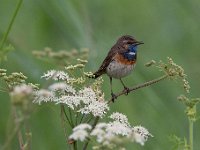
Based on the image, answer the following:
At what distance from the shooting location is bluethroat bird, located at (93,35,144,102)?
5.24 metres

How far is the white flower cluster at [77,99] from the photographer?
3029mm

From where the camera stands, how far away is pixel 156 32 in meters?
6.48

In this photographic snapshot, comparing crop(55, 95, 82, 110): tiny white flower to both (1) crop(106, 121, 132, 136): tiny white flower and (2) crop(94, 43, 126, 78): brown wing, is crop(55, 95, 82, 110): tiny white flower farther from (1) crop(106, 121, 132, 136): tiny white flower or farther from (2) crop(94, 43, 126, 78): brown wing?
(2) crop(94, 43, 126, 78): brown wing

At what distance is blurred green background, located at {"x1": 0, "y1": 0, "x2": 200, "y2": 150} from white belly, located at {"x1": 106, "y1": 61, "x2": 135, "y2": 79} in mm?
81

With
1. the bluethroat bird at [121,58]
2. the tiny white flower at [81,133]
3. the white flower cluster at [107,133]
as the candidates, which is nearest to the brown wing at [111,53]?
the bluethroat bird at [121,58]

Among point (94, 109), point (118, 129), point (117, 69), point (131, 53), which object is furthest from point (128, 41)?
point (118, 129)

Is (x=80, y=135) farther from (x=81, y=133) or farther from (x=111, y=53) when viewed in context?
(x=111, y=53)

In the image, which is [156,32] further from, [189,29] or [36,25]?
[36,25]

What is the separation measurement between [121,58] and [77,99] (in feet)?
8.08

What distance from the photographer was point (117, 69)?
5355 millimetres

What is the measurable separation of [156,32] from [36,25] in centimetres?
124

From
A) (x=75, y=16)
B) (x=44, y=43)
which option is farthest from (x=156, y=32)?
(x=75, y=16)

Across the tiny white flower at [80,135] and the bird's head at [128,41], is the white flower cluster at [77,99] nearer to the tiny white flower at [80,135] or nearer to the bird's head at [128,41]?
the tiny white flower at [80,135]

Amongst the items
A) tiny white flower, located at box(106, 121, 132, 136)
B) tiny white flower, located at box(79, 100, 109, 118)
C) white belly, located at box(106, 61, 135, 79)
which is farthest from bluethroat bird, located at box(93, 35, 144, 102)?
tiny white flower, located at box(106, 121, 132, 136)
